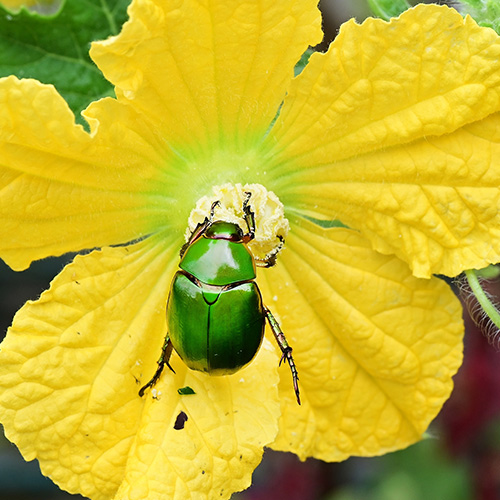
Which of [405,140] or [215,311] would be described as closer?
[215,311]

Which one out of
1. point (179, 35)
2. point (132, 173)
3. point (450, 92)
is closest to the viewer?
point (179, 35)

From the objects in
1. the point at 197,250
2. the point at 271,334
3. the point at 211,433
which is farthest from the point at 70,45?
the point at 211,433

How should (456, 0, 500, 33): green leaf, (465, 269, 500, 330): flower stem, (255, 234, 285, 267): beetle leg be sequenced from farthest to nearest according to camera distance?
(255, 234, 285, 267): beetle leg
(465, 269, 500, 330): flower stem
(456, 0, 500, 33): green leaf

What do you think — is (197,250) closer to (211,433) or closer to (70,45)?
(211,433)

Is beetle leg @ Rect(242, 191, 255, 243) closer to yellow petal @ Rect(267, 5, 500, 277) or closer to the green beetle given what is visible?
the green beetle

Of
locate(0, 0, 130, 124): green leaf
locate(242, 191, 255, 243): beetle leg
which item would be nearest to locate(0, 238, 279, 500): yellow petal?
locate(242, 191, 255, 243): beetle leg

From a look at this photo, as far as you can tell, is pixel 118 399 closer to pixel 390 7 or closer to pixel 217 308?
pixel 217 308

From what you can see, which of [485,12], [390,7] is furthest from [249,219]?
[485,12]
